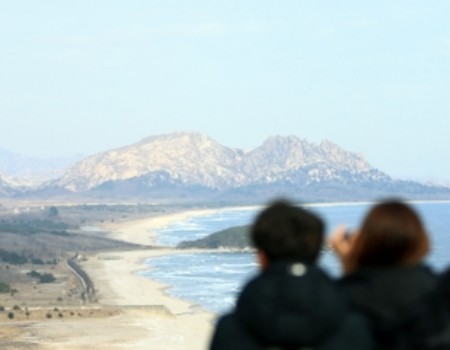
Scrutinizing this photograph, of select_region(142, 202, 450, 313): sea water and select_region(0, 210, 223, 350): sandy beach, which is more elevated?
select_region(0, 210, 223, 350): sandy beach

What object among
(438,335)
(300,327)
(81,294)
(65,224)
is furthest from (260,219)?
(65,224)

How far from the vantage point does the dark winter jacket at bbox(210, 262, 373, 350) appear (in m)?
4.12

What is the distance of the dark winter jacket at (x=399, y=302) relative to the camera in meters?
4.14

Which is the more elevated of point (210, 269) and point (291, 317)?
point (291, 317)

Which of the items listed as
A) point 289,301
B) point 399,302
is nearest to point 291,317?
point 289,301

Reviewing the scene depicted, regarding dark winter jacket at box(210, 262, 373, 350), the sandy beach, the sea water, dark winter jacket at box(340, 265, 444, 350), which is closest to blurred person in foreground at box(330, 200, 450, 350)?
dark winter jacket at box(340, 265, 444, 350)

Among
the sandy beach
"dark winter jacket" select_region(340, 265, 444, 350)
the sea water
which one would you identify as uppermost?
"dark winter jacket" select_region(340, 265, 444, 350)

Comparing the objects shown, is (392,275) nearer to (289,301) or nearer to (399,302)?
(399,302)

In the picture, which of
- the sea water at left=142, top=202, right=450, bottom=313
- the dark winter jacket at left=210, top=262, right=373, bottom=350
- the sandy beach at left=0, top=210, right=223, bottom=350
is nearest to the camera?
the dark winter jacket at left=210, top=262, right=373, bottom=350

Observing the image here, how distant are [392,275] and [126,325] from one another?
41.9 meters

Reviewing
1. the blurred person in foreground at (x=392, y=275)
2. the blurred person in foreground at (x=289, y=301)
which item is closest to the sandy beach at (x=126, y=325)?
the blurred person in foreground at (x=392, y=275)

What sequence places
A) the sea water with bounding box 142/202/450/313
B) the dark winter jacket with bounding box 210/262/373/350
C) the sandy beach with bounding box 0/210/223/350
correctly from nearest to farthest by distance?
the dark winter jacket with bounding box 210/262/373/350 < the sandy beach with bounding box 0/210/223/350 < the sea water with bounding box 142/202/450/313

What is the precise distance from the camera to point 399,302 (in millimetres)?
4414

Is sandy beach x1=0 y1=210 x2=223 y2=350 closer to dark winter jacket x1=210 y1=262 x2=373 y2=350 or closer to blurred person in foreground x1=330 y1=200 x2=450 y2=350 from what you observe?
blurred person in foreground x1=330 y1=200 x2=450 y2=350
